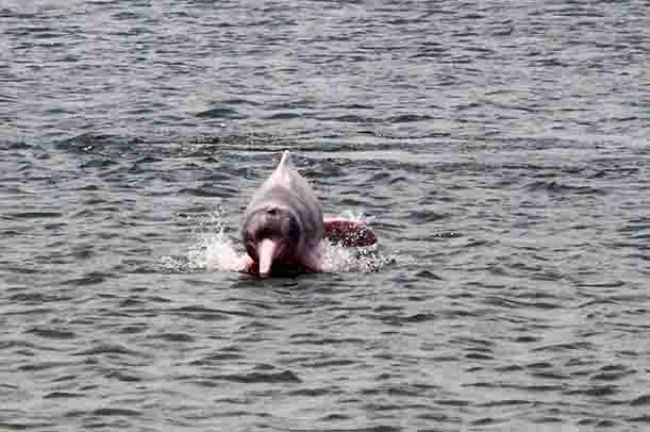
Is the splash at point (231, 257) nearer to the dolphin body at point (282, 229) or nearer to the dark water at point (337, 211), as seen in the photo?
the dark water at point (337, 211)

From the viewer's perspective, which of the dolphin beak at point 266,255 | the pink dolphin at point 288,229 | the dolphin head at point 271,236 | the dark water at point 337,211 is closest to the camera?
the dark water at point 337,211

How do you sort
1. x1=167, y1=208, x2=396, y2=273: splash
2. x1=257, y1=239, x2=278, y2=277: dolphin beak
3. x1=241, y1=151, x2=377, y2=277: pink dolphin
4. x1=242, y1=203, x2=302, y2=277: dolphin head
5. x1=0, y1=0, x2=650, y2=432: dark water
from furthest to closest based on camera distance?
1. x1=167, y1=208, x2=396, y2=273: splash
2. x1=241, y1=151, x2=377, y2=277: pink dolphin
3. x1=242, y1=203, x2=302, y2=277: dolphin head
4. x1=257, y1=239, x2=278, y2=277: dolphin beak
5. x1=0, y1=0, x2=650, y2=432: dark water

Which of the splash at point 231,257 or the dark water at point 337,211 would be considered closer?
the dark water at point 337,211

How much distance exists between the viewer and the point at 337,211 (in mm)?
27188

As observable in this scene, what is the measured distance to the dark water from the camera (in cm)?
1836

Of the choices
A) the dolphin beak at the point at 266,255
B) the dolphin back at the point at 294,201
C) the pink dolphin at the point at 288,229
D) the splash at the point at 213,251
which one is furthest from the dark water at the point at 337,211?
the dolphin back at the point at 294,201

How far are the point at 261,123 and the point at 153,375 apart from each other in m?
16.7

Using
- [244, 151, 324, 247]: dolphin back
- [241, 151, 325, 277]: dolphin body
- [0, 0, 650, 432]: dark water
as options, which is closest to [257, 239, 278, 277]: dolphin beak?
[241, 151, 325, 277]: dolphin body

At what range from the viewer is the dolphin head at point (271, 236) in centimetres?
2305

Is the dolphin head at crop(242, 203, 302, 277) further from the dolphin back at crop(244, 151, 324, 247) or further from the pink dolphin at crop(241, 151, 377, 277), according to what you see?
the dolphin back at crop(244, 151, 324, 247)

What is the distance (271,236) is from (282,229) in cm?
17

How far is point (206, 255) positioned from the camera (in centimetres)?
→ 2411

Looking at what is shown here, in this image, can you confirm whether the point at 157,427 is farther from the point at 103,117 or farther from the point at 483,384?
the point at 103,117

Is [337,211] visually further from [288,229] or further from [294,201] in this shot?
[288,229]
